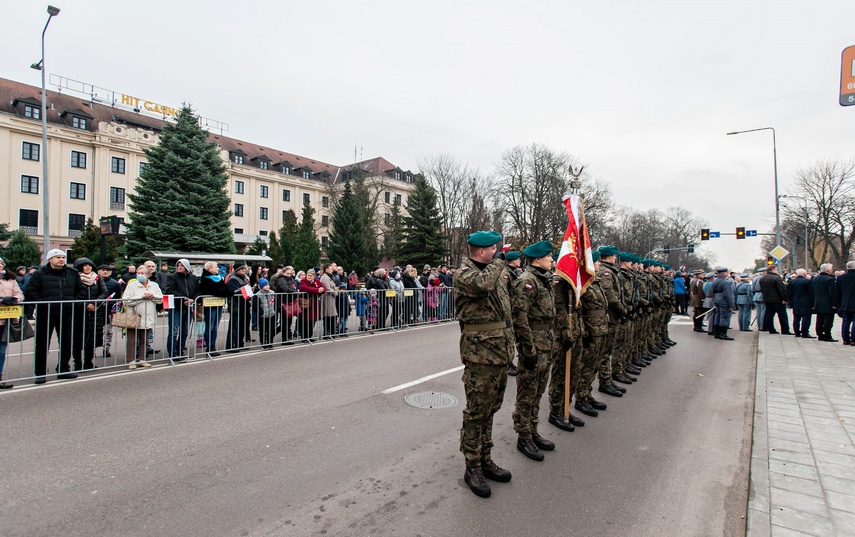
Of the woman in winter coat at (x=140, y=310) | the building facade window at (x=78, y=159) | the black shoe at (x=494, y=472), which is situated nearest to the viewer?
the black shoe at (x=494, y=472)

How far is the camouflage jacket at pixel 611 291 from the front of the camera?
623 centimetres

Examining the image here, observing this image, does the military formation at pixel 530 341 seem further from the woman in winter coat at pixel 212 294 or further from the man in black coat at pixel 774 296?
the man in black coat at pixel 774 296

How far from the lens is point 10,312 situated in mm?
6188

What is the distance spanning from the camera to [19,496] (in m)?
3.30

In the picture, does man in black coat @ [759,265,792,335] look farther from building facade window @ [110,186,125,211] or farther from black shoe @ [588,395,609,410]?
building facade window @ [110,186,125,211]

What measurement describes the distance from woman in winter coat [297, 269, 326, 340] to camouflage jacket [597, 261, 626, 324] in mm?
6512

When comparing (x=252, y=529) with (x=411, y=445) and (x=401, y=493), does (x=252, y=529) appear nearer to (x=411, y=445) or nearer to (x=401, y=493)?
(x=401, y=493)

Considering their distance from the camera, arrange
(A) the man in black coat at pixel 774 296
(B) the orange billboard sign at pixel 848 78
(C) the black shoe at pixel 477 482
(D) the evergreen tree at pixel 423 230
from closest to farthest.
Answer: (C) the black shoe at pixel 477 482
(B) the orange billboard sign at pixel 848 78
(A) the man in black coat at pixel 774 296
(D) the evergreen tree at pixel 423 230

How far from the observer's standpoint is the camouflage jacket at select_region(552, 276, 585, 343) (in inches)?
195

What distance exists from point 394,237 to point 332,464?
3867 centimetres

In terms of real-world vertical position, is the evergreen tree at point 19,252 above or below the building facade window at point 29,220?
below

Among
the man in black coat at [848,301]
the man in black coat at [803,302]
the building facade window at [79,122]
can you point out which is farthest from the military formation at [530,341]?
the building facade window at [79,122]

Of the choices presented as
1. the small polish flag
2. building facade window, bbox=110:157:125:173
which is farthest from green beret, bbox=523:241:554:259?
building facade window, bbox=110:157:125:173

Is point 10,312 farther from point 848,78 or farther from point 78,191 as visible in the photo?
point 78,191
